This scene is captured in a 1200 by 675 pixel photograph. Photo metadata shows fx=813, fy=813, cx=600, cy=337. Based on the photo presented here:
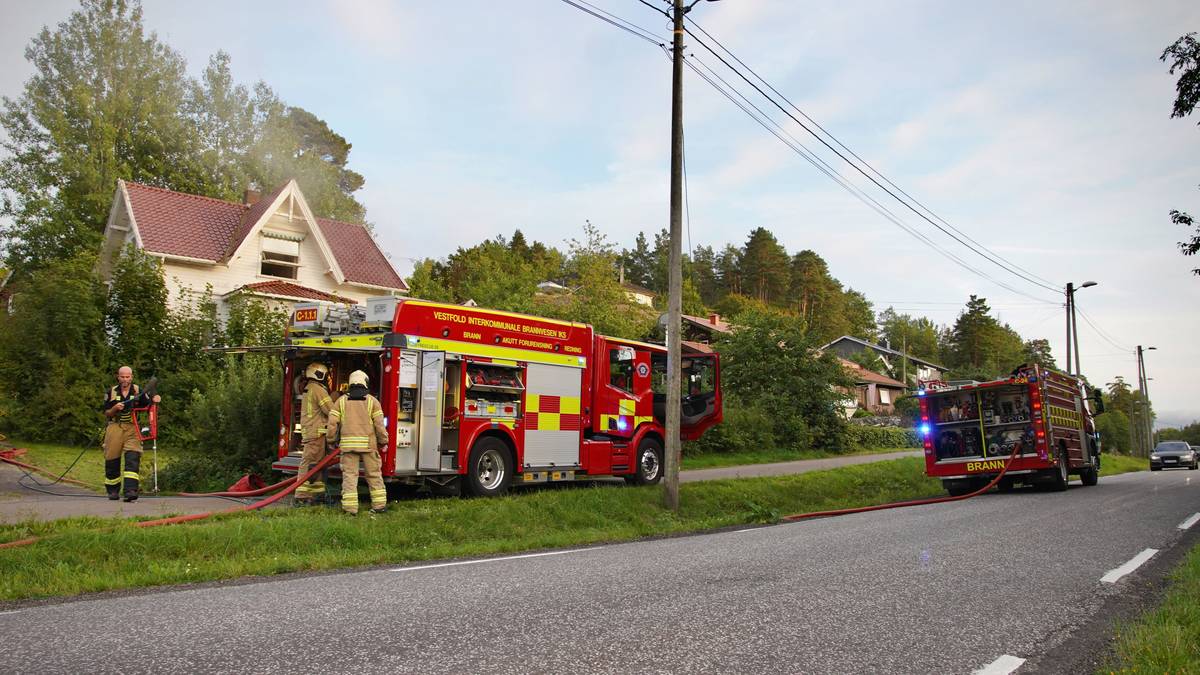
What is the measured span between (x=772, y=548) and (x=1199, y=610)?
3.90 metres

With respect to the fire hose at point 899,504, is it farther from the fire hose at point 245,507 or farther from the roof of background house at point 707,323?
the roof of background house at point 707,323

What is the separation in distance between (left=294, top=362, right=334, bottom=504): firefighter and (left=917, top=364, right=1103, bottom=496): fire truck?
41.0 ft

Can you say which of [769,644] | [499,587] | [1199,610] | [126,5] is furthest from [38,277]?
[126,5]

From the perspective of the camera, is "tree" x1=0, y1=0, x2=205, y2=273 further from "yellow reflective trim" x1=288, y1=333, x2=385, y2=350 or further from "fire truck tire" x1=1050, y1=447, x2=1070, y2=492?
"fire truck tire" x1=1050, y1=447, x2=1070, y2=492

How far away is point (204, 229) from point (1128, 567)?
1072 inches

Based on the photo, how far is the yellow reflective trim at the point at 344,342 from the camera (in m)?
11.5

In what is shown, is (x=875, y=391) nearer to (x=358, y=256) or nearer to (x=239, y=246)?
(x=358, y=256)

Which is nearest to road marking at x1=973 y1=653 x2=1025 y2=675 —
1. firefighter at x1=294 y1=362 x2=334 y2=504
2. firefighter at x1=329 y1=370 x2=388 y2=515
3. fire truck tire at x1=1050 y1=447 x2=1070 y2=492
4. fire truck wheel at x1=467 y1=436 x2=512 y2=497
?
firefighter at x1=329 y1=370 x2=388 y2=515

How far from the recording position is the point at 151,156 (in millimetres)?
36406

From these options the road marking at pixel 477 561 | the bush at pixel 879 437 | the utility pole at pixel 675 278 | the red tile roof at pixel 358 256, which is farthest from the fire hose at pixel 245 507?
the bush at pixel 879 437

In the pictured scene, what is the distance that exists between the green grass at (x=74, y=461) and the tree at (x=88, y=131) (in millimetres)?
17600

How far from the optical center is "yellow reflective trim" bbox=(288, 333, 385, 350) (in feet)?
37.7

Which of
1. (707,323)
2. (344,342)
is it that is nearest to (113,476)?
(344,342)

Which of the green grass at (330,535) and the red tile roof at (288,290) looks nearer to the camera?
the green grass at (330,535)
